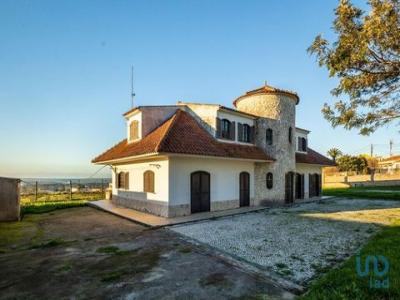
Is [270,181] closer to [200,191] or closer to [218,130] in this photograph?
[218,130]

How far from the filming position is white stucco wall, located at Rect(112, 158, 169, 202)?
12852 millimetres

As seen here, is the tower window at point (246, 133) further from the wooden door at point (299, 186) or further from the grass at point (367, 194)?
the grass at point (367, 194)

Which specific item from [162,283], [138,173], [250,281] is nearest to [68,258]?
[162,283]

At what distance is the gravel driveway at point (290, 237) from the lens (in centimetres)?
646

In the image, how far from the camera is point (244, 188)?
16.7 metres

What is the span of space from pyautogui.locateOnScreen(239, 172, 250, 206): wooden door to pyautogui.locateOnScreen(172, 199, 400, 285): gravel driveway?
280cm

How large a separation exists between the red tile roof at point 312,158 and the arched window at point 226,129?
760 centimetres

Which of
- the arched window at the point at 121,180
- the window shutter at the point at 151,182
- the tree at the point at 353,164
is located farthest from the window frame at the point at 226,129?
the tree at the point at 353,164

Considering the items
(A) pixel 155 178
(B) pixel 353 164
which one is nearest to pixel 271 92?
(A) pixel 155 178

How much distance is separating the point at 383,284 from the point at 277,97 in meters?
14.5

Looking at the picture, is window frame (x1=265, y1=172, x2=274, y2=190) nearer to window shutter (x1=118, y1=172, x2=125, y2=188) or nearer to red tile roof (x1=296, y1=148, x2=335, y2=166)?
red tile roof (x1=296, y1=148, x2=335, y2=166)

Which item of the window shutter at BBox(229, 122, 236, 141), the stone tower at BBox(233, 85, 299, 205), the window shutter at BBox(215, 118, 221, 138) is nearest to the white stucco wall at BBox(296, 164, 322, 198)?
Answer: the stone tower at BBox(233, 85, 299, 205)
